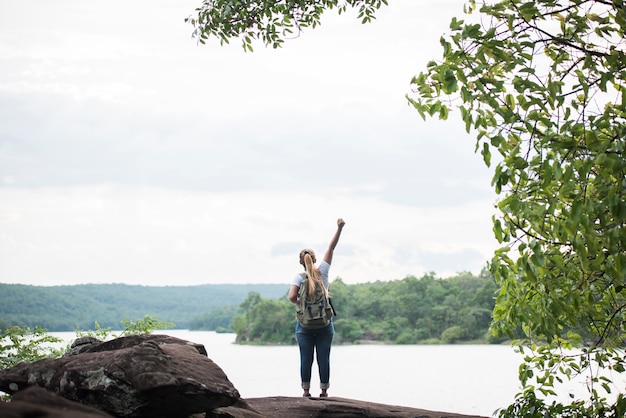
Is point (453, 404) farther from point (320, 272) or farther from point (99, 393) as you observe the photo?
point (99, 393)

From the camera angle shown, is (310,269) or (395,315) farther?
(395,315)

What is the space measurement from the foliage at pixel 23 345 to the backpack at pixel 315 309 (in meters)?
4.97

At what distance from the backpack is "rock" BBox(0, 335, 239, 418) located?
7.96ft

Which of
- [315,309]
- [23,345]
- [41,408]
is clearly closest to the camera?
[41,408]

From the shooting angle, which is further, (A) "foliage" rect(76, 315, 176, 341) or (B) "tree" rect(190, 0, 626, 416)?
(A) "foliage" rect(76, 315, 176, 341)

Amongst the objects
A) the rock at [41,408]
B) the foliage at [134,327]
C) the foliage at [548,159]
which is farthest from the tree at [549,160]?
the foliage at [134,327]

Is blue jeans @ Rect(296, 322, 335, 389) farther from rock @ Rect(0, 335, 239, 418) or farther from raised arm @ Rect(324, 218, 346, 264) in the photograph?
rock @ Rect(0, 335, 239, 418)

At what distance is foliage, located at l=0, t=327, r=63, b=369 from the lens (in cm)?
1253

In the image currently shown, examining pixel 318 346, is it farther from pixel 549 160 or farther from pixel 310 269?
pixel 549 160

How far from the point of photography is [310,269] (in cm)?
971

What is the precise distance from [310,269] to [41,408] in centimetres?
538

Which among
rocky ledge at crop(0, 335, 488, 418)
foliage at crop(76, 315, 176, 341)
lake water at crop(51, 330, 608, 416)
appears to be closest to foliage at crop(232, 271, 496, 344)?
lake water at crop(51, 330, 608, 416)

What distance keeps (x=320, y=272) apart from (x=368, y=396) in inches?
1045

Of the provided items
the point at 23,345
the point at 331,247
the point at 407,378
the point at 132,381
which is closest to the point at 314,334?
the point at 331,247
